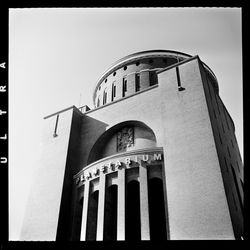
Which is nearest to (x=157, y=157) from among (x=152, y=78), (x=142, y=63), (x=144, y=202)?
(x=144, y=202)

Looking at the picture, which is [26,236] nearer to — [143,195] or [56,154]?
[56,154]

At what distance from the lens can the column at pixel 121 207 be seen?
453 inches

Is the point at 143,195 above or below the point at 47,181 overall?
below

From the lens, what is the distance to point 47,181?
15.2 metres

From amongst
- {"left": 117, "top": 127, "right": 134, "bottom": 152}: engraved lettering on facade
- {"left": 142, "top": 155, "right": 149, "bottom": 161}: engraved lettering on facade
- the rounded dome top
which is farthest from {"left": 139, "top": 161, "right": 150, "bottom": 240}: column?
the rounded dome top

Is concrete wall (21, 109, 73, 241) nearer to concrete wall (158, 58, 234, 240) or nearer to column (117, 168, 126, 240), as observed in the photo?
column (117, 168, 126, 240)

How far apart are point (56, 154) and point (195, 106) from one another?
338 inches

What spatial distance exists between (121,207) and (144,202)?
44.5 inches

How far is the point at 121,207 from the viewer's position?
1213cm

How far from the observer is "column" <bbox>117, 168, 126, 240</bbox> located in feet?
37.7

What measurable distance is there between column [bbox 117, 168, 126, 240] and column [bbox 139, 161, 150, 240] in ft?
2.91
